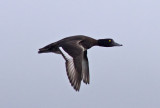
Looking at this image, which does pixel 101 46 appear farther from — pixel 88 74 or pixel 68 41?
pixel 68 41

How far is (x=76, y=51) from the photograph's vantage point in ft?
36.3

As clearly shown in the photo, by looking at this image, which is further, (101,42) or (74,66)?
(101,42)

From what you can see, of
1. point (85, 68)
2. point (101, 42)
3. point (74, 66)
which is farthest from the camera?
point (101, 42)

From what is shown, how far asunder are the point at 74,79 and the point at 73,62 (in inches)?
17.2

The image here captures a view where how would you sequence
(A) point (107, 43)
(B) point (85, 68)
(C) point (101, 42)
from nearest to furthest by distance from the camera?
(B) point (85, 68)
(C) point (101, 42)
(A) point (107, 43)

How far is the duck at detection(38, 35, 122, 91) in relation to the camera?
1086cm

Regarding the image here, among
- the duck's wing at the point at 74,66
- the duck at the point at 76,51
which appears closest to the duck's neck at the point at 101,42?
the duck at the point at 76,51

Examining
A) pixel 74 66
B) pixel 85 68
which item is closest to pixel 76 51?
pixel 74 66

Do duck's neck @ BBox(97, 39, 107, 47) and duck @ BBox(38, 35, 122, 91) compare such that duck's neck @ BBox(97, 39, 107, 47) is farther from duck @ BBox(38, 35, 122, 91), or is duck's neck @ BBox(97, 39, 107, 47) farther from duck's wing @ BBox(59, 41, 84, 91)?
duck's wing @ BBox(59, 41, 84, 91)

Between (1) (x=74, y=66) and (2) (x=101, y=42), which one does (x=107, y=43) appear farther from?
(1) (x=74, y=66)

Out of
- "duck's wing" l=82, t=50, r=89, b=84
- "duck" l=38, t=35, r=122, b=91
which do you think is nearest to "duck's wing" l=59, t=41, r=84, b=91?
"duck" l=38, t=35, r=122, b=91

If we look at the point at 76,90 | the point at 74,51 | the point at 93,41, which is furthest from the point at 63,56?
the point at 93,41

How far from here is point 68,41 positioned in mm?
12039

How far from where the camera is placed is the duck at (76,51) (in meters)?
10.9
